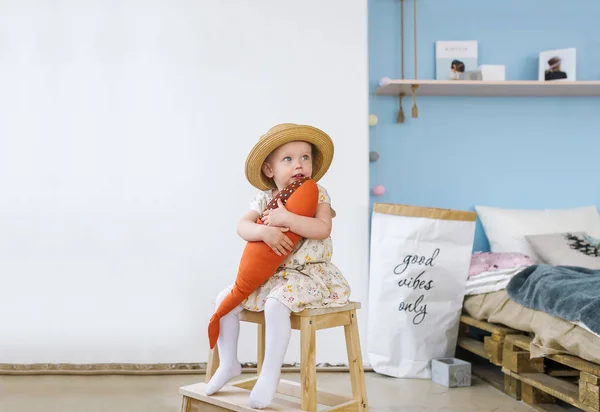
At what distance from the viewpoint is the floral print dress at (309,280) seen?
1.91 m

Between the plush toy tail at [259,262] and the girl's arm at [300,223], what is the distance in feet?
0.07

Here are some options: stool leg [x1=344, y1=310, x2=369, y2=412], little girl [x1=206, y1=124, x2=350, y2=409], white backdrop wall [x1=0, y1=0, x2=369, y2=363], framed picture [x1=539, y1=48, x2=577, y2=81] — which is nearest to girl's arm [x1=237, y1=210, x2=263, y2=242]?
little girl [x1=206, y1=124, x2=350, y2=409]

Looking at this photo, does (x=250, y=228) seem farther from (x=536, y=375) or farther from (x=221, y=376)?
(x=536, y=375)

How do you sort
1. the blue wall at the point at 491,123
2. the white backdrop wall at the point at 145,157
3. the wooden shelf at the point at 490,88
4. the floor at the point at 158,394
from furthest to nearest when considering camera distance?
the blue wall at the point at 491,123 < the wooden shelf at the point at 490,88 < the white backdrop wall at the point at 145,157 < the floor at the point at 158,394

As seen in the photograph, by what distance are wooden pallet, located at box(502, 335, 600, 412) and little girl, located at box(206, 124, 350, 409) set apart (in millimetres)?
741

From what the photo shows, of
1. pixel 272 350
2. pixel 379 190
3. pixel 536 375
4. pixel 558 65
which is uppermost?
pixel 558 65

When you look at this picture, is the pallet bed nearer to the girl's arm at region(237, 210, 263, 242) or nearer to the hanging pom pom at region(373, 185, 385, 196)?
the hanging pom pom at region(373, 185, 385, 196)

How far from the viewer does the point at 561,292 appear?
2.21m

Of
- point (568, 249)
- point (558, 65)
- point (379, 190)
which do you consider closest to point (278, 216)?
point (379, 190)

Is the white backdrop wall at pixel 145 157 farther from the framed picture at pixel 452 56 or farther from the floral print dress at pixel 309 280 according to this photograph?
the floral print dress at pixel 309 280

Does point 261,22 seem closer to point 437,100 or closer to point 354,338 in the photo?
point 437,100

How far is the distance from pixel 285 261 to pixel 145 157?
3.87 feet

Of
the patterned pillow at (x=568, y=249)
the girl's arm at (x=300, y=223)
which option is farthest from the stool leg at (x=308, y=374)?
the patterned pillow at (x=568, y=249)

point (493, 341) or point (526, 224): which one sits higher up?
point (526, 224)
